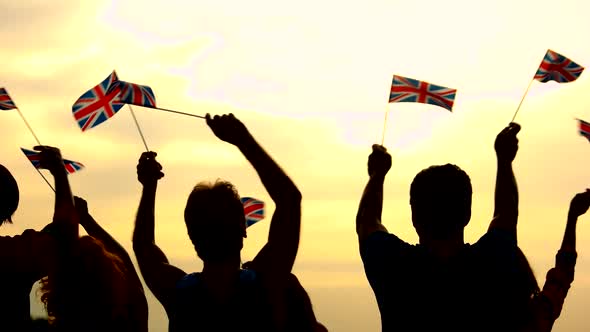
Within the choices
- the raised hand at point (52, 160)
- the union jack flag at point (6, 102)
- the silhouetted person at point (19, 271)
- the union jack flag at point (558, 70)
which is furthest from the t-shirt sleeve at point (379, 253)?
the union jack flag at point (6, 102)

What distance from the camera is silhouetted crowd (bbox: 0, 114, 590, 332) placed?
15.8ft

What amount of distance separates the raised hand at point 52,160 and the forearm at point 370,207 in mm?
2267

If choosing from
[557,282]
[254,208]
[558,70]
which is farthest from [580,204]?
[254,208]

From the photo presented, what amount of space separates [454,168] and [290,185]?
119 cm

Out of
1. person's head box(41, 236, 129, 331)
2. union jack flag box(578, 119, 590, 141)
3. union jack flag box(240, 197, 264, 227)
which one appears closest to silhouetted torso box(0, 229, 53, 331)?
person's head box(41, 236, 129, 331)

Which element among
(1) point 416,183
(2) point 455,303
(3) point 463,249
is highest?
(1) point 416,183

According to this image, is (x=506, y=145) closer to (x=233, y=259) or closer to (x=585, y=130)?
(x=233, y=259)

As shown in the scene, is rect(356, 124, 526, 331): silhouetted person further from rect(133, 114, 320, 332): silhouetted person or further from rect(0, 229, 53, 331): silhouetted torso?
rect(0, 229, 53, 331): silhouetted torso

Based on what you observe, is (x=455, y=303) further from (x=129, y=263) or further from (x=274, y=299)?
(x=129, y=263)

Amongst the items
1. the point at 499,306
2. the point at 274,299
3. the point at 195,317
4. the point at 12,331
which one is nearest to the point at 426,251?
the point at 499,306

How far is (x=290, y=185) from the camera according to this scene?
464 cm

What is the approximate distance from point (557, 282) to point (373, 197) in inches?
73.7

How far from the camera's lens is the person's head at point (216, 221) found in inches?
189

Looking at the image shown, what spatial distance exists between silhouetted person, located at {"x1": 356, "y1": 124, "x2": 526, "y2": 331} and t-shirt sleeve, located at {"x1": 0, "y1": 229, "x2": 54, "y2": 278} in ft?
8.51
